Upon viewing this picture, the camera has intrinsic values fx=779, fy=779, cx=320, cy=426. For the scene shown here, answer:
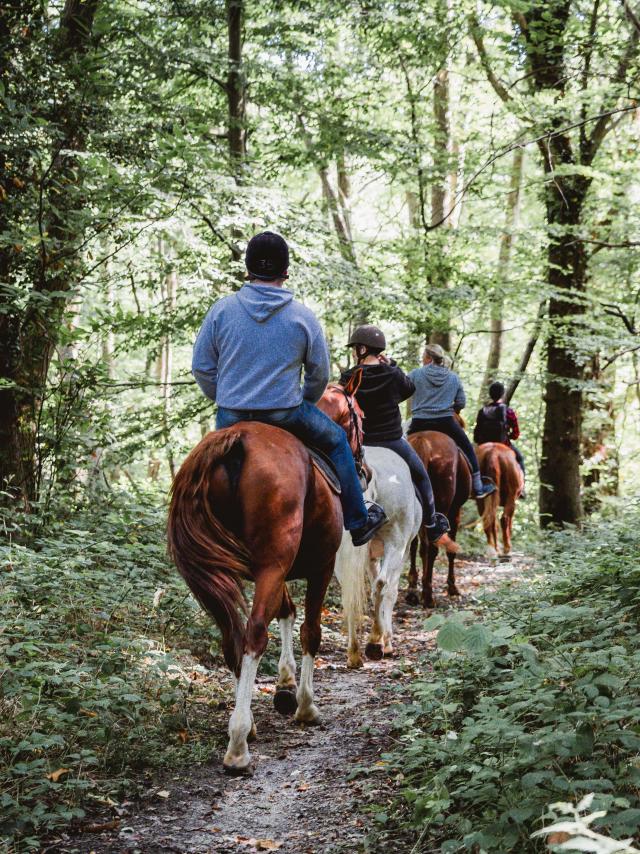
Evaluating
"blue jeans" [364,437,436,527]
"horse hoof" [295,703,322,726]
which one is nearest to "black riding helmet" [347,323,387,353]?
"blue jeans" [364,437,436,527]

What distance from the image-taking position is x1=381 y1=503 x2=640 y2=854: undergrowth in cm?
282

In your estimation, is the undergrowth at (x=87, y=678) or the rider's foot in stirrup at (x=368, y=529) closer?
the undergrowth at (x=87, y=678)

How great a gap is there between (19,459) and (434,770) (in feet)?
20.1

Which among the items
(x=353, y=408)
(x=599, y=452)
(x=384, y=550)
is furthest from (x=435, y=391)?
(x=599, y=452)

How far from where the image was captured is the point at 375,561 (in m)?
7.99

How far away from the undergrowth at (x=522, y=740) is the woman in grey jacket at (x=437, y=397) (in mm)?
5433

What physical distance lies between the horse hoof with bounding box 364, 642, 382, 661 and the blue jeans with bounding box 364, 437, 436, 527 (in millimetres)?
1900

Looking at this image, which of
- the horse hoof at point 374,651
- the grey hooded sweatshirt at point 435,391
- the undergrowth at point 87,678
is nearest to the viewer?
the undergrowth at point 87,678

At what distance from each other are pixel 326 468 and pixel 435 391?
18.2 ft

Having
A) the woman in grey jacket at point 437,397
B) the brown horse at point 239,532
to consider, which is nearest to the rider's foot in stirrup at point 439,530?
the woman in grey jacket at point 437,397

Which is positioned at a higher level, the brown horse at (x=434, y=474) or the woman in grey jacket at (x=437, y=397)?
the woman in grey jacket at (x=437, y=397)

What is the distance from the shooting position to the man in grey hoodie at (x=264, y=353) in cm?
483

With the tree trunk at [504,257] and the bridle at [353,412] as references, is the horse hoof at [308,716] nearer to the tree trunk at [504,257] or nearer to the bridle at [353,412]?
the bridle at [353,412]

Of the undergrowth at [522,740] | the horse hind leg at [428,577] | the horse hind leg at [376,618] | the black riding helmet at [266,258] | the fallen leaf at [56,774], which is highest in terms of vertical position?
the black riding helmet at [266,258]
